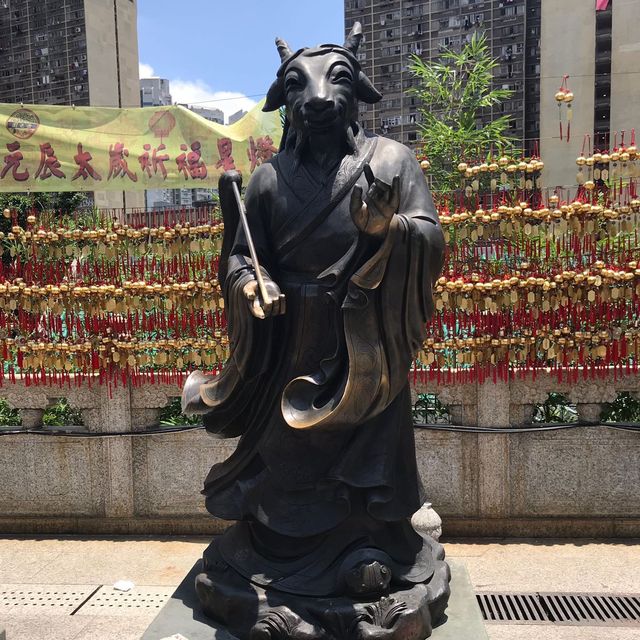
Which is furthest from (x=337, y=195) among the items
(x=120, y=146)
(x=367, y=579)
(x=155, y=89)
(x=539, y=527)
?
(x=155, y=89)

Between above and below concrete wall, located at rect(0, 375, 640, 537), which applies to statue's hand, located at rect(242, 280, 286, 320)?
above

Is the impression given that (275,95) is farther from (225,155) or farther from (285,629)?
(225,155)

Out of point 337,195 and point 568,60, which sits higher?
point 568,60

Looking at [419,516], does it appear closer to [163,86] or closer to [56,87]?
[56,87]

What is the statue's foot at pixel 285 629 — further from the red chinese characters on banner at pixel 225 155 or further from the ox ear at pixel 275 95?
the red chinese characters on banner at pixel 225 155

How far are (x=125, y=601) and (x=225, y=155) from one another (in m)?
4.24

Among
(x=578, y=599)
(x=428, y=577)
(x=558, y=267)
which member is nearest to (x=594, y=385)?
(x=558, y=267)

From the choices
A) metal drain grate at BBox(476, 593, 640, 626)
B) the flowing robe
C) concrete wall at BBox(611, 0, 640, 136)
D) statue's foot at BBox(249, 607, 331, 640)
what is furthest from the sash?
concrete wall at BBox(611, 0, 640, 136)

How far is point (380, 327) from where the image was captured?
279 centimetres

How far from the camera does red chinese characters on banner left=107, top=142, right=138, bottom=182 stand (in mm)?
6672

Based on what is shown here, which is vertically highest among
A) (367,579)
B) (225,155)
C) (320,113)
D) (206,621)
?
(225,155)

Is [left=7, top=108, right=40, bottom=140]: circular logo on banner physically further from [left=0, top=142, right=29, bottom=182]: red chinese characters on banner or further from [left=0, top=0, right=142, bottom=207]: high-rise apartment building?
[left=0, top=0, right=142, bottom=207]: high-rise apartment building

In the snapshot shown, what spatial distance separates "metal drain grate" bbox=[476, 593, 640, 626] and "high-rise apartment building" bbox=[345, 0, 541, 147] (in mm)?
26617

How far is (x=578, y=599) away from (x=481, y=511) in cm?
126
